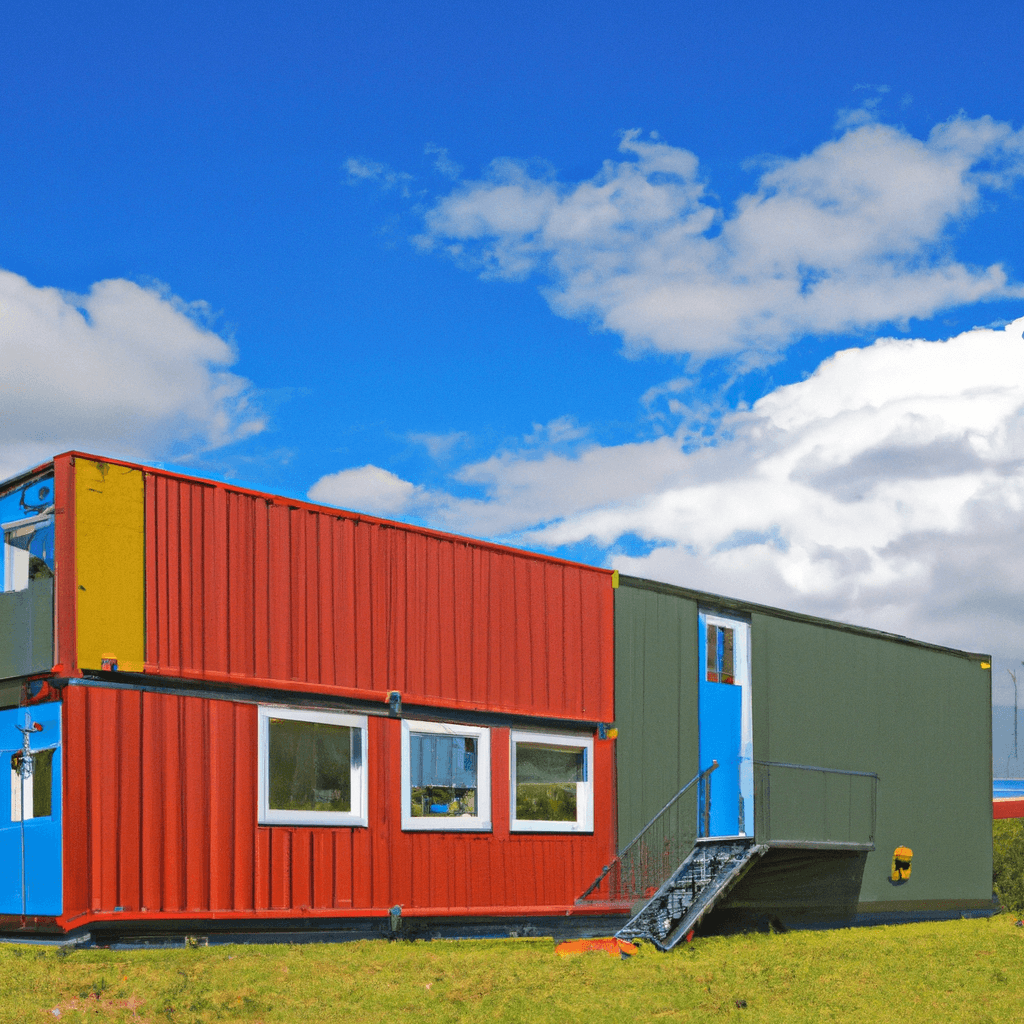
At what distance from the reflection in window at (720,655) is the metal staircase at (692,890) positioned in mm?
2954

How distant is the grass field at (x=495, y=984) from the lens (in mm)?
9906

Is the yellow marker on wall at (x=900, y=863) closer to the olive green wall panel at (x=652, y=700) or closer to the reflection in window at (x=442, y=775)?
the olive green wall panel at (x=652, y=700)

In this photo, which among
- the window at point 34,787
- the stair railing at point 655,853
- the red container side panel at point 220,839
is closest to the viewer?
the red container side panel at point 220,839

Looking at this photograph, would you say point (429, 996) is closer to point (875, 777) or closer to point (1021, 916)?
point (875, 777)

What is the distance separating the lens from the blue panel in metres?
17.9

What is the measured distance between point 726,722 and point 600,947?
17.4 feet

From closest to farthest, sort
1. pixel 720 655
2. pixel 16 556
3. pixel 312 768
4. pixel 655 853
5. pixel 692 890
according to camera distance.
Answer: pixel 16 556 → pixel 312 768 → pixel 692 890 → pixel 655 853 → pixel 720 655

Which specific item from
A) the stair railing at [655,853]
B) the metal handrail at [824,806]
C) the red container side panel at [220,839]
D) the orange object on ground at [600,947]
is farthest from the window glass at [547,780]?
the metal handrail at [824,806]

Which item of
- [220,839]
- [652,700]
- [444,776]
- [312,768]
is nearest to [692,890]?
[652,700]

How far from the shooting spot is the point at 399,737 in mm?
14133

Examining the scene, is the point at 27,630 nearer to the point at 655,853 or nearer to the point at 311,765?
the point at 311,765

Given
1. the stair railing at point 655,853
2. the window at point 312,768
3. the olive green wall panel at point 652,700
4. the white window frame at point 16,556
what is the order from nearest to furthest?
the white window frame at point 16,556, the window at point 312,768, the stair railing at point 655,853, the olive green wall panel at point 652,700

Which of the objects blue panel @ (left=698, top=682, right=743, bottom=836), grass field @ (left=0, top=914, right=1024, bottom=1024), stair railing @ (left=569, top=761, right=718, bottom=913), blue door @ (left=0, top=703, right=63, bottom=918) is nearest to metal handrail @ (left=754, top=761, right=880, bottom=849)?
blue panel @ (left=698, top=682, right=743, bottom=836)

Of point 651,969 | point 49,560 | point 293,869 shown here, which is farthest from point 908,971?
point 49,560
